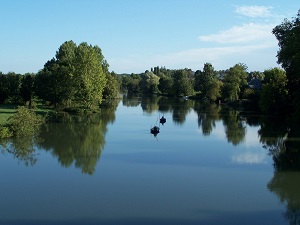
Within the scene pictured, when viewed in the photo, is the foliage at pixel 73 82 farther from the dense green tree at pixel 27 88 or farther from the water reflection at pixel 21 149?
the water reflection at pixel 21 149

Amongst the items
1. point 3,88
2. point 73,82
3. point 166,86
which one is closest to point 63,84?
point 73,82

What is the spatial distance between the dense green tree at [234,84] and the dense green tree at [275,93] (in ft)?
74.8

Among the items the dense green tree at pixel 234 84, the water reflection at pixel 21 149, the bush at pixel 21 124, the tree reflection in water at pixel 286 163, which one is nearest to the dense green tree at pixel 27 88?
the bush at pixel 21 124

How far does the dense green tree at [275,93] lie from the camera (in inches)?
2063

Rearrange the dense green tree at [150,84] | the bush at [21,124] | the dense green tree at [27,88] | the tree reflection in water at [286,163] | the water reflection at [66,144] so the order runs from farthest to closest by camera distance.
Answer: the dense green tree at [150,84] < the dense green tree at [27,88] < the bush at [21,124] < the water reflection at [66,144] < the tree reflection in water at [286,163]

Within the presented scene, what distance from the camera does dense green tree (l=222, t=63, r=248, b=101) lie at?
78875 mm

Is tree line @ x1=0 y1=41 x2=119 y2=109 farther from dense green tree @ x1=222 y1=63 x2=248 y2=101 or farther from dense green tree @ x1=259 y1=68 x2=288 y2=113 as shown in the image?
dense green tree @ x1=222 y1=63 x2=248 y2=101

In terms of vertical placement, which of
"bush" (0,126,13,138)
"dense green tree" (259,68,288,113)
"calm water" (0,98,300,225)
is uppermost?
"dense green tree" (259,68,288,113)

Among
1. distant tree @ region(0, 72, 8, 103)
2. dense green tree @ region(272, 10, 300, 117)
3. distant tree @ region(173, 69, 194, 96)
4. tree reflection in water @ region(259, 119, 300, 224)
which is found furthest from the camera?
distant tree @ region(173, 69, 194, 96)

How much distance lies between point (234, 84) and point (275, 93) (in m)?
26.6

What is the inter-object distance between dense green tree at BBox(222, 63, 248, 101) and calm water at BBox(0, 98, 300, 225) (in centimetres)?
4358

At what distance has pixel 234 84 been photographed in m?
78.9

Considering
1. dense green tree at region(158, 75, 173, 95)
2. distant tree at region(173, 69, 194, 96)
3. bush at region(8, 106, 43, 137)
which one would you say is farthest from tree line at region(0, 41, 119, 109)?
dense green tree at region(158, 75, 173, 95)

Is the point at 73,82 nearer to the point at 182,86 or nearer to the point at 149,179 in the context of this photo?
the point at 149,179
